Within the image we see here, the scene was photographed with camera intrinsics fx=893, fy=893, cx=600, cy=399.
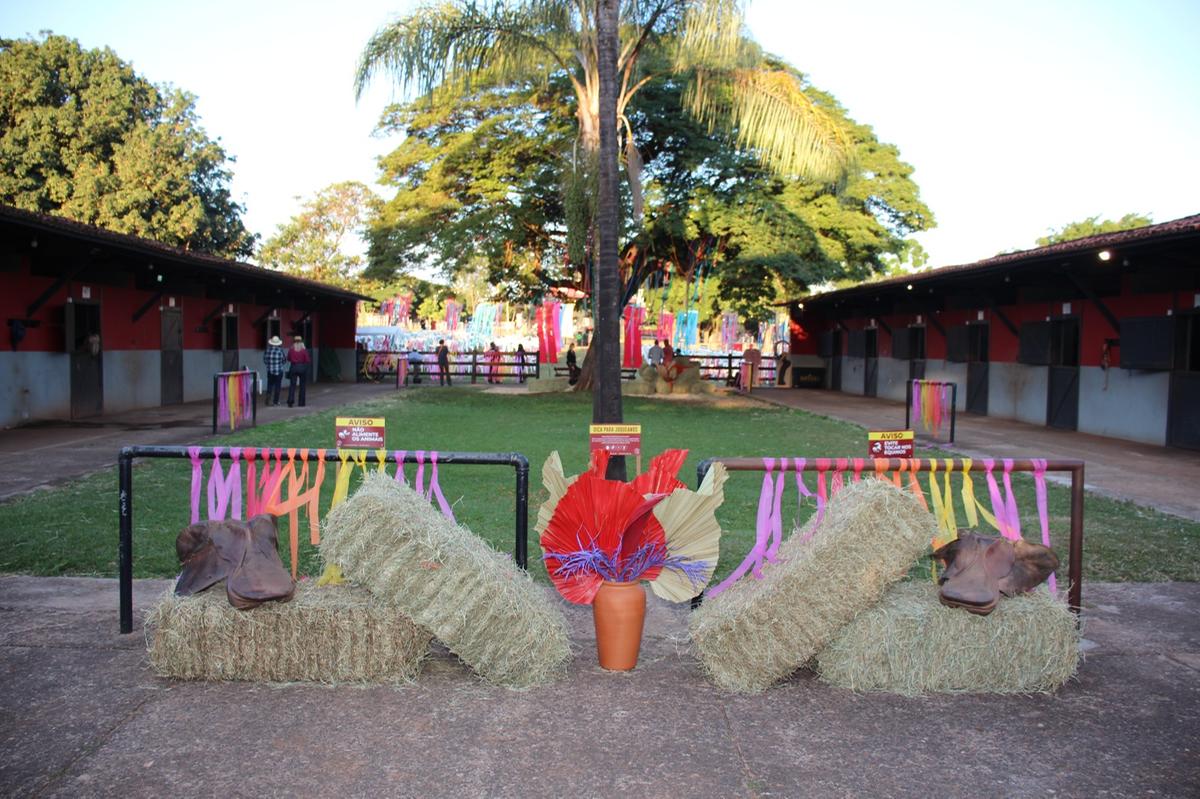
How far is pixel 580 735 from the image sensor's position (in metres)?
3.67

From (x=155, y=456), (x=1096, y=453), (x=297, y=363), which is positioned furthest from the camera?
(x=297, y=363)

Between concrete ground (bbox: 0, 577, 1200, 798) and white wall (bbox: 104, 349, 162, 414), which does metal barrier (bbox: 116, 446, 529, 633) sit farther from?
white wall (bbox: 104, 349, 162, 414)

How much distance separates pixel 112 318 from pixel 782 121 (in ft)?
47.5

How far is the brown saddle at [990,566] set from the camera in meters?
4.18

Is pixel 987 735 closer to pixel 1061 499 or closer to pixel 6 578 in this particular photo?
pixel 6 578

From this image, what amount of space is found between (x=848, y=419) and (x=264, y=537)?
17.0 metres

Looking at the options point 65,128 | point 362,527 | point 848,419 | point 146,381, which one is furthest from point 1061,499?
point 65,128

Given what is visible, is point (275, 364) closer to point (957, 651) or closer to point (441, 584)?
point (441, 584)

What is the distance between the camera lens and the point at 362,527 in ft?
13.3

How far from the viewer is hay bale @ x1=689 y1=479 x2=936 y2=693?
161 inches

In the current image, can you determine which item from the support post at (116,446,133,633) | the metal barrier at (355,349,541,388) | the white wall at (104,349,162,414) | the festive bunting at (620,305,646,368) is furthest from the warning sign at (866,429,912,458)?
the metal barrier at (355,349,541,388)

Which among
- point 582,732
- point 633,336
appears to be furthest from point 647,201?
point 582,732

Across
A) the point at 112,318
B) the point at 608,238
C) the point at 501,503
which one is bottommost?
the point at 501,503

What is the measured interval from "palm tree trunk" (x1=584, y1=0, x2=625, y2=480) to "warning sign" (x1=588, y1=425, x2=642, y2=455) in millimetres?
3131
